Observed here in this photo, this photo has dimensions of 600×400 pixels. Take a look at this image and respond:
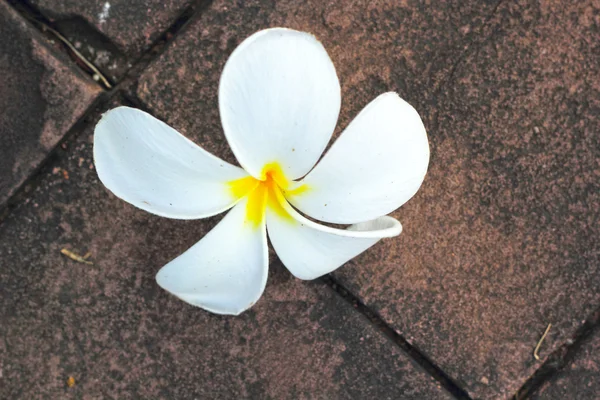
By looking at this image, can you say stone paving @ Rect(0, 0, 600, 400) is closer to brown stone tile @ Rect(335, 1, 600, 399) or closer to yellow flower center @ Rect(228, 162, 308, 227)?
brown stone tile @ Rect(335, 1, 600, 399)

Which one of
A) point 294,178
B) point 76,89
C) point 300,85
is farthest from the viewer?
point 76,89

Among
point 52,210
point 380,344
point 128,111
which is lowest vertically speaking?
point 380,344

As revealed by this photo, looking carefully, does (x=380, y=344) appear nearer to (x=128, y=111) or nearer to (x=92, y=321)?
(x=92, y=321)

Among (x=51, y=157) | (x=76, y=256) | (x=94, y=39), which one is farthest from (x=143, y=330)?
(x=94, y=39)

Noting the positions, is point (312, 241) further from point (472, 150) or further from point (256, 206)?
point (472, 150)

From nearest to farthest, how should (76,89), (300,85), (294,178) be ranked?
(300,85) → (294,178) → (76,89)

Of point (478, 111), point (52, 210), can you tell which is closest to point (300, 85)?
point (478, 111)
